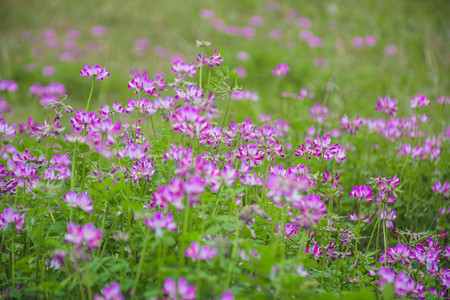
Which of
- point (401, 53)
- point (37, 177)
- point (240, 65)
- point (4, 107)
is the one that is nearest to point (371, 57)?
point (401, 53)

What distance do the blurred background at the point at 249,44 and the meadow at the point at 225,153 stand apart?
39 mm

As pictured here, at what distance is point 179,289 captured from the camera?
0.98 meters

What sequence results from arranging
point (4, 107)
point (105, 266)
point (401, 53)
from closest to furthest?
point (105, 266), point (4, 107), point (401, 53)

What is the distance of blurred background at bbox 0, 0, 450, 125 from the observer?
4727 millimetres

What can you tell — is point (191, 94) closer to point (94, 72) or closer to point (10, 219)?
point (94, 72)

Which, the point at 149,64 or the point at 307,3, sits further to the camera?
the point at 307,3

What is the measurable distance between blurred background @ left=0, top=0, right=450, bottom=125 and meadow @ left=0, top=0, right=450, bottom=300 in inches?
1.6

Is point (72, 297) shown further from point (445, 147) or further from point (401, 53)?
point (401, 53)

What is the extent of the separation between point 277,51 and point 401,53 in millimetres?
2086

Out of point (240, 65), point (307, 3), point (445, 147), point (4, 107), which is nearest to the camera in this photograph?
point (445, 147)

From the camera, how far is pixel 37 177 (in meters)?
1.60

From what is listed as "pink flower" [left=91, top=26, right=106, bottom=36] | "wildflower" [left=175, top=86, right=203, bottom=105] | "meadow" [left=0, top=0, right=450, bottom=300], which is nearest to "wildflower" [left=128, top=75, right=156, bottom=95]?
"meadow" [left=0, top=0, right=450, bottom=300]

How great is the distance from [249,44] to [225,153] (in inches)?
176

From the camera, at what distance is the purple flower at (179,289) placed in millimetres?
969
